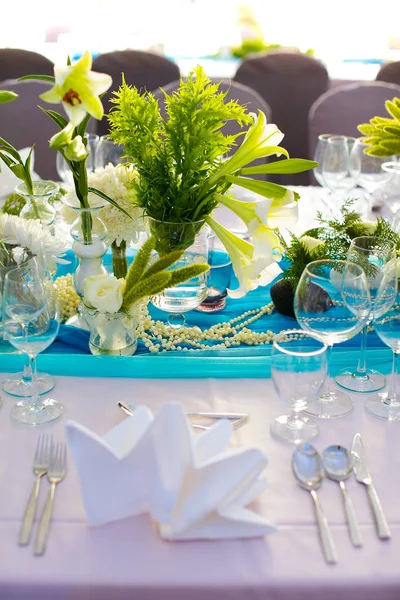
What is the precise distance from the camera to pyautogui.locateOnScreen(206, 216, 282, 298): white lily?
4.34 ft

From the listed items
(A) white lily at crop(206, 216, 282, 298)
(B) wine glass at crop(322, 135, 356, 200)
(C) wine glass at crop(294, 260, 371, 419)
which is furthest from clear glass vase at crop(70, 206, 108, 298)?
(B) wine glass at crop(322, 135, 356, 200)

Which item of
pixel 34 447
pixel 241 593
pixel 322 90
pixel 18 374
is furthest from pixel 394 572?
pixel 322 90

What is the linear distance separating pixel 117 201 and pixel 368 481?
756 mm

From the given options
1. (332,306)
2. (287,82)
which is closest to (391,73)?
(287,82)

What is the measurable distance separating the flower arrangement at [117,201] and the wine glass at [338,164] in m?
0.84

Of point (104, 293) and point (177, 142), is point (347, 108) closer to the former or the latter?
point (177, 142)

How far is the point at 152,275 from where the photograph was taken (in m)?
1.36

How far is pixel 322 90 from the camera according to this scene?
3.50 m

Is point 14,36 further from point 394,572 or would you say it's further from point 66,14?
point 394,572

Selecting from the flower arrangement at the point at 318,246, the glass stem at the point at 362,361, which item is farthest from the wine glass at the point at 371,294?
the flower arrangement at the point at 318,246

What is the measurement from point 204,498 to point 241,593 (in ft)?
0.44

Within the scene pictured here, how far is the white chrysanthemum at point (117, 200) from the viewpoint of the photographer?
1470mm

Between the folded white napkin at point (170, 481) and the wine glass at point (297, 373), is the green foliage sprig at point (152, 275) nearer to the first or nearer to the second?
the wine glass at point (297, 373)

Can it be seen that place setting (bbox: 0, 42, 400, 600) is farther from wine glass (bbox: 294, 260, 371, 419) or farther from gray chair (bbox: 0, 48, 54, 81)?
gray chair (bbox: 0, 48, 54, 81)
